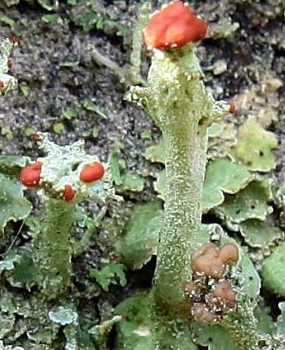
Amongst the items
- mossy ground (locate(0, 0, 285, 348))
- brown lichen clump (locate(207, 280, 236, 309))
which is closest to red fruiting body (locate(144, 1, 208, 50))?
brown lichen clump (locate(207, 280, 236, 309))

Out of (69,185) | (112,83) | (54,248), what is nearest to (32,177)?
(69,185)

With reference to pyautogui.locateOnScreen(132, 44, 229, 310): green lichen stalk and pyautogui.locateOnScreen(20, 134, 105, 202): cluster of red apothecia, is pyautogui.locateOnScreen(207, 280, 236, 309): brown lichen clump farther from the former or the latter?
pyautogui.locateOnScreen(20, 134, 105, 202): cluster of red apothecia

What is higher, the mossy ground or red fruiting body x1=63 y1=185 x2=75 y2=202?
the mossy ground

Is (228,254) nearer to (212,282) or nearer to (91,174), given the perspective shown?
(212,282)

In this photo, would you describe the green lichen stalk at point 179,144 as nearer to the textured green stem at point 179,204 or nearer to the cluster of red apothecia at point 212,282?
the textured green stem at point 179,204

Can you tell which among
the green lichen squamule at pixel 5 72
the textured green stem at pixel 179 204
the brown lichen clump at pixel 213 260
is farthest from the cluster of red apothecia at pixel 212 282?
the green lichen squamule at pixel 5 72
